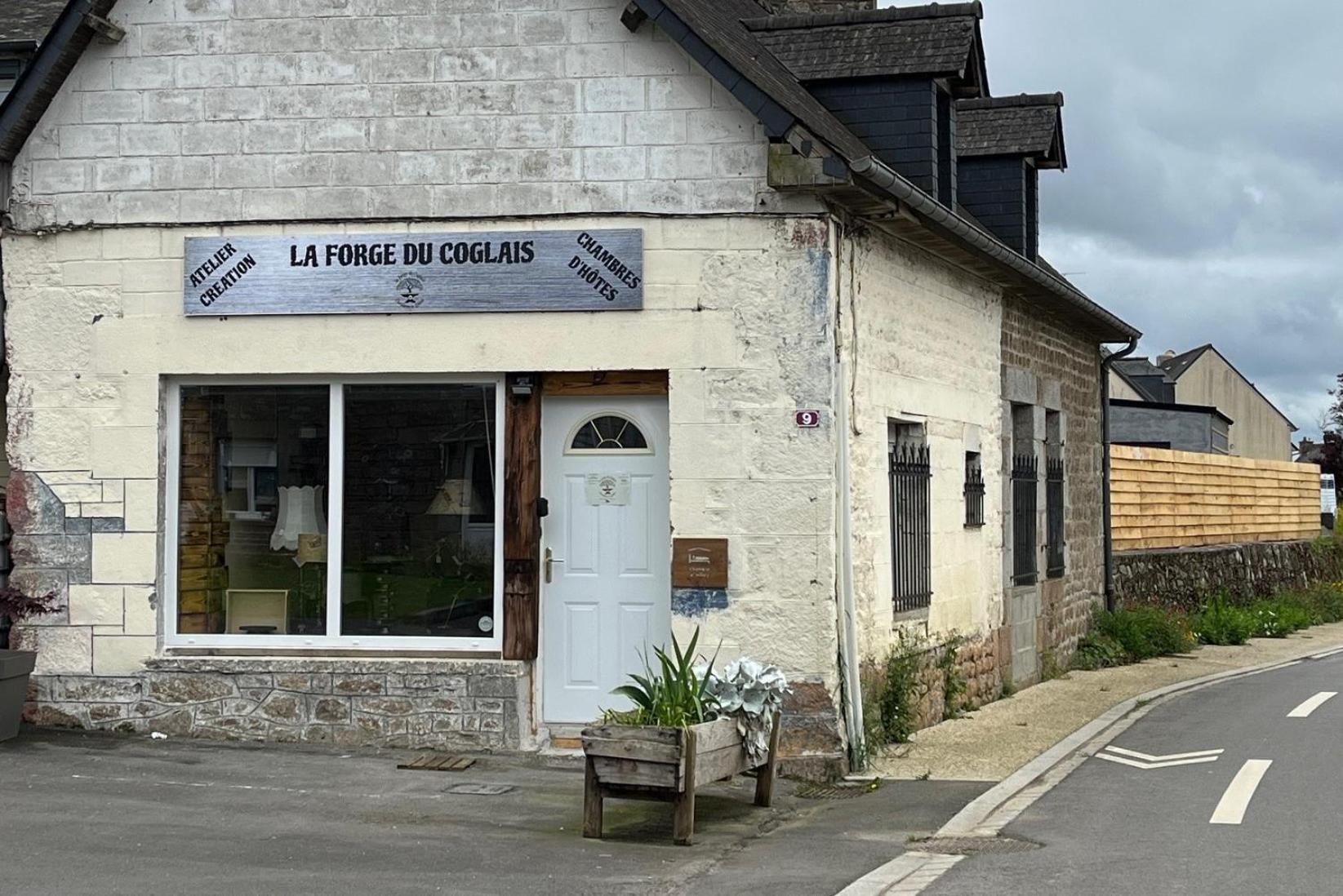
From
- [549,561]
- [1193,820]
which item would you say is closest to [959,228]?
[549,561]

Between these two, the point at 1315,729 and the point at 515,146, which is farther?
the point at 1315,729

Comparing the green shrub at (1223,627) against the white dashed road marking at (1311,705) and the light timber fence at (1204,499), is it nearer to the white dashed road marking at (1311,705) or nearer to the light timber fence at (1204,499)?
the light timber fence at (1204,499)

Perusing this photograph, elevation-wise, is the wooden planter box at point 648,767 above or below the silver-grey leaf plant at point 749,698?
below

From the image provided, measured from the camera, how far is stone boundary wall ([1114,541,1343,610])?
21578 millimetres

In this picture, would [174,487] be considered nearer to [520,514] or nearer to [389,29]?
[520,514]

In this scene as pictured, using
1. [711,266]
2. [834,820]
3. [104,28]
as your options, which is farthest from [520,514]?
[104,28]

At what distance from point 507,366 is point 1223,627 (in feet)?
45.1

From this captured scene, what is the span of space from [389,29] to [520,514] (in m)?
3.41

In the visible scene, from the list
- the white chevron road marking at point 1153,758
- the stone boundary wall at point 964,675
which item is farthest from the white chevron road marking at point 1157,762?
the stone boundary wall at point 964,675

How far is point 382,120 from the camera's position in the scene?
11.5 metres

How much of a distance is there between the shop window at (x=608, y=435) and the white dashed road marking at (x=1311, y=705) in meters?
6.08

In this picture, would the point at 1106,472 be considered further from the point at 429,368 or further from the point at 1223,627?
the point at 429,368

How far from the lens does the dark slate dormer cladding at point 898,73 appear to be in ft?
42.4

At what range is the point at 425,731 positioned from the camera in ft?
36.9
